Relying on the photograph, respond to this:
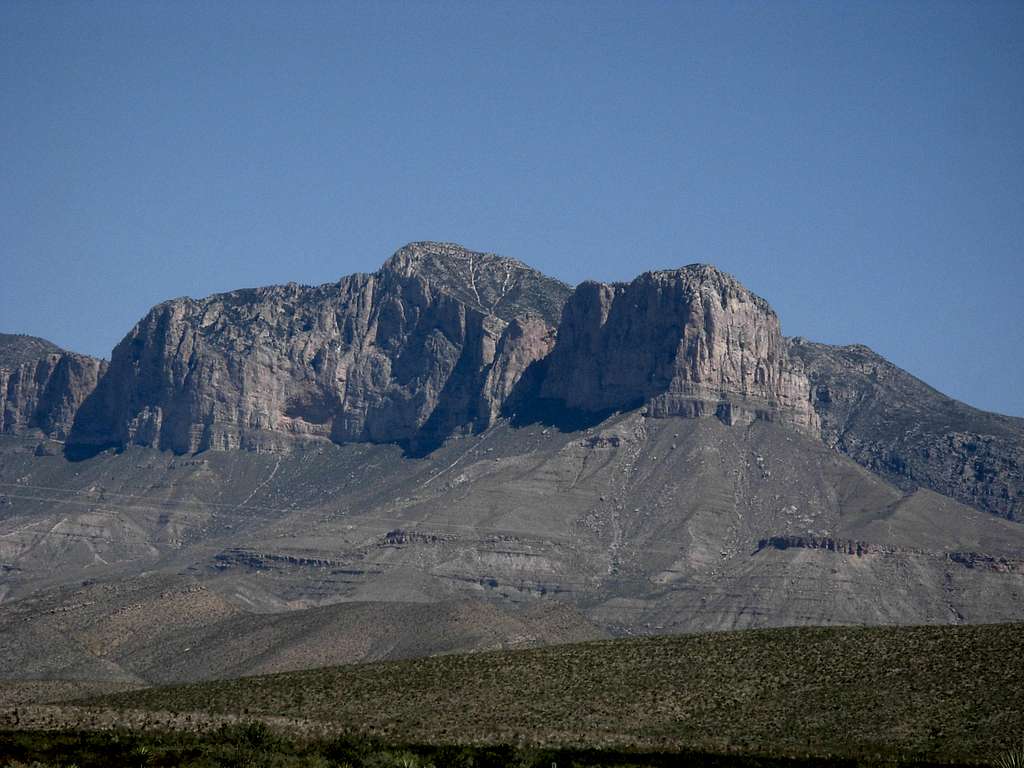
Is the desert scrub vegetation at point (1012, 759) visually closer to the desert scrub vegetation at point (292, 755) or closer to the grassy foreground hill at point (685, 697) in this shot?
the grassy foreground hill at point (685, 697)

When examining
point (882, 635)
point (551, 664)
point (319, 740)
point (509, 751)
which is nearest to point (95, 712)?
point (319, 740)

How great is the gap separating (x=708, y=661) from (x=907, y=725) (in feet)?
79.9

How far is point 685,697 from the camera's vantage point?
138m

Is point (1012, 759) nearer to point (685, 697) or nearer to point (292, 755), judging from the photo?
point (292, 755)

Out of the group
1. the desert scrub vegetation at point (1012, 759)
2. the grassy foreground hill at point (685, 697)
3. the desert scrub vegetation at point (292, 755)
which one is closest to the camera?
the desert scrub vegetation at point (1012, 759)

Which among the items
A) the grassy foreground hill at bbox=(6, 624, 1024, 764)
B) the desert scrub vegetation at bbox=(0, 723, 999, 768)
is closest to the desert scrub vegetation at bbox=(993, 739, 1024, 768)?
the grassy foreground hill at bbox=(6, 624, 1024, 764)

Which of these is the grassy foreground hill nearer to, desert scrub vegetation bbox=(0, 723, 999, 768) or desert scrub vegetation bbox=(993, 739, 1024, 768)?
desert scrub vegetation bbox=(993, 739, 1024, 768)

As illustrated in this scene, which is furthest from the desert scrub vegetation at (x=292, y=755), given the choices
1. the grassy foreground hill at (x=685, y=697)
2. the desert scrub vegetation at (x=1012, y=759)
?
the grassy foreground hill at (x=685, y=697)

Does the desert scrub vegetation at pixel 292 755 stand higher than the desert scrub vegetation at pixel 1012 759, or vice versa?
the desert scrub vegetation at pixel 1012 759

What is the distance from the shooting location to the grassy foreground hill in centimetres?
12088

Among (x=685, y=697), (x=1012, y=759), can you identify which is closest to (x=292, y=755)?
(x=1012, y=759)

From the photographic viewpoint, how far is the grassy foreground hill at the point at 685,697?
397 feet

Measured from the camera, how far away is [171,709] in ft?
431

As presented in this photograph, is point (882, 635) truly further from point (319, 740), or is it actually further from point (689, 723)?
point (319, 740)
